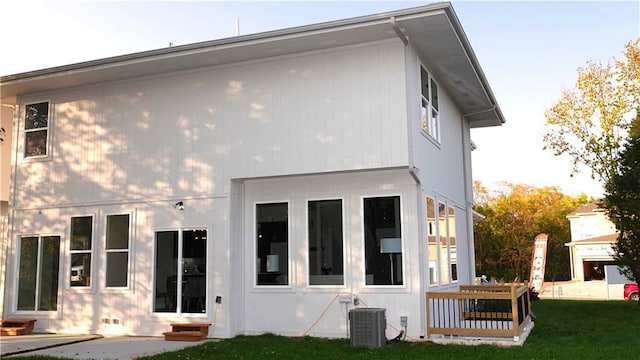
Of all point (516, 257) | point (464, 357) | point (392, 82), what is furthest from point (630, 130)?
point (516, 257)

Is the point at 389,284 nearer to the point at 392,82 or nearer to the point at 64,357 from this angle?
the point at 392,82

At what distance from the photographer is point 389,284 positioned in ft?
33.0

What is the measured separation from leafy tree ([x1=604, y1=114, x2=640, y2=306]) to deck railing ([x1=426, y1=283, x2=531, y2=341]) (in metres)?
6.29

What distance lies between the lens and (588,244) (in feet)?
121

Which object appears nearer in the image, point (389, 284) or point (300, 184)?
point (389, 284)

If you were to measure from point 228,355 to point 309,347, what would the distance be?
1.32 meters

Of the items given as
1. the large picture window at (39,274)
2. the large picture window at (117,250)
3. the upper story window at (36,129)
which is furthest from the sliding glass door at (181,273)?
the upper story window at (36,129)

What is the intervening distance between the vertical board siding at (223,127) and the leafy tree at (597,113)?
12001 mm

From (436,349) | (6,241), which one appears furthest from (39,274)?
(436,349)

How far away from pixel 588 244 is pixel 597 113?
1990cm

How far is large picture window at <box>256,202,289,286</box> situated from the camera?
1086 cm

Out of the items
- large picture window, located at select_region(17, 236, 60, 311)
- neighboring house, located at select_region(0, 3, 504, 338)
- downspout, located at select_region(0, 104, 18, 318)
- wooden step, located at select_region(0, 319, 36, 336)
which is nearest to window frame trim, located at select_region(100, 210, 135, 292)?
neighboring house, located at select_region(0, 3, 504, 338)

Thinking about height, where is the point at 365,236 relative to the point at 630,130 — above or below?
below

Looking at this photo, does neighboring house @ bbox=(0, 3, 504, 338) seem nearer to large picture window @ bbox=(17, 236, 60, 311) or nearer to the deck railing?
large picture window @ bbox=(17, 236, 60, 311)
